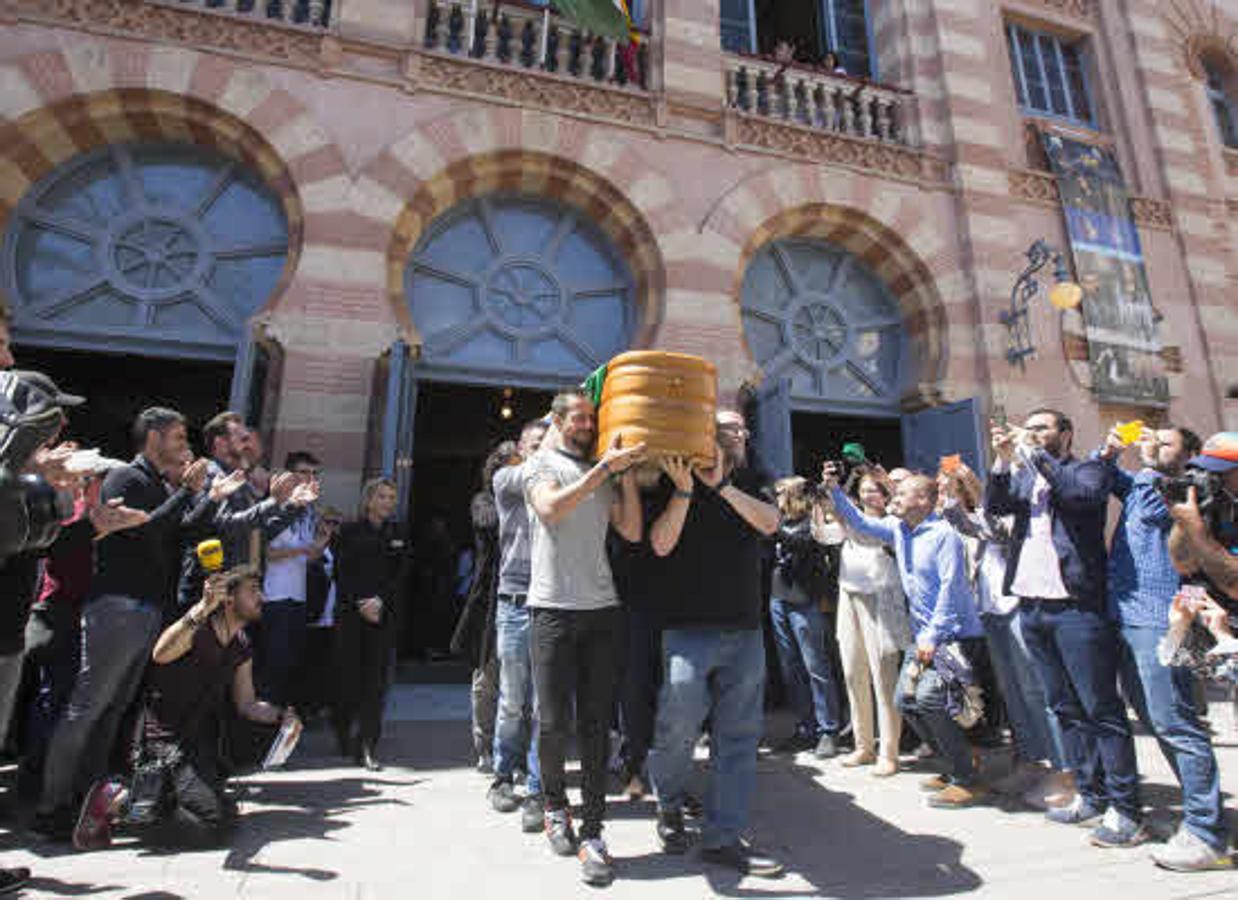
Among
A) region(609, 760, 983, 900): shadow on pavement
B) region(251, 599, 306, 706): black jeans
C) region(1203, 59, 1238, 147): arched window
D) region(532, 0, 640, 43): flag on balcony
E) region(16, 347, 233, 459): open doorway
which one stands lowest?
region(609, 760, 983, 900): shadow on pavement

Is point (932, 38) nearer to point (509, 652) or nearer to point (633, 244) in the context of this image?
point (633, 244)

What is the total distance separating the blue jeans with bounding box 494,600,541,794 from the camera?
11.5 feet

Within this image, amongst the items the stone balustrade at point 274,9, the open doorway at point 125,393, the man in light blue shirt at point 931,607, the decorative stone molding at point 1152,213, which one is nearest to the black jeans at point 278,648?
the man in light blue shirt at point 931,607

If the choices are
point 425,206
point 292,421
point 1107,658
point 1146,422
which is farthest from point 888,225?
point 292,421

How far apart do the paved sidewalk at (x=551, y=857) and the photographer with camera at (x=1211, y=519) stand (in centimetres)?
125

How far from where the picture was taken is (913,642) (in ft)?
14.5

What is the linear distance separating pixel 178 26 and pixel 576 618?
24.6ft

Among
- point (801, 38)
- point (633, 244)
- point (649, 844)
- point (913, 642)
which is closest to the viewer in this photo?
point (649, 844)

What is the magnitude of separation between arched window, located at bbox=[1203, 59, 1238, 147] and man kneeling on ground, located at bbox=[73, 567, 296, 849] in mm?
15632

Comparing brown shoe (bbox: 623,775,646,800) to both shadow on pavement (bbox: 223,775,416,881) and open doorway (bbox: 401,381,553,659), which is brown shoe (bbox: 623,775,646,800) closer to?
shadow on pavement (bbox: 223,775,416,881)

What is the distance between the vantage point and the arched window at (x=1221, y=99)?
1108cm

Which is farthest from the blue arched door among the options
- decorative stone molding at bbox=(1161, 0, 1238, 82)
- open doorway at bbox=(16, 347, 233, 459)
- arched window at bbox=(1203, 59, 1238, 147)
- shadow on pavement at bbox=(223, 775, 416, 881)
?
arched window at bbox=(1203, 59, 1238, 147)

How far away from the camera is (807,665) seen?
15.7ft

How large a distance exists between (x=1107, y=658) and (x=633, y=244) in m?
5.94
